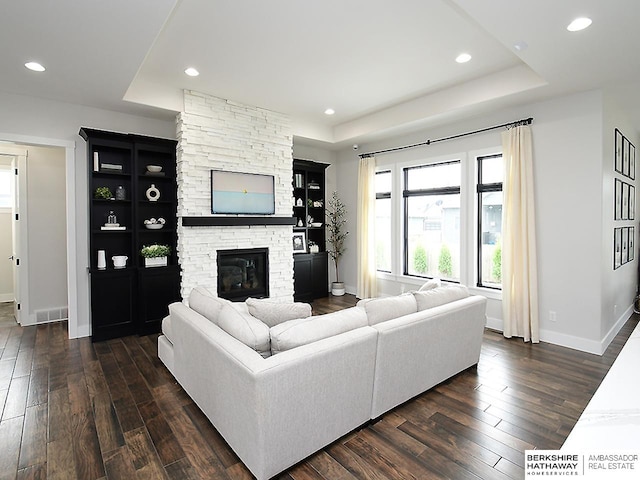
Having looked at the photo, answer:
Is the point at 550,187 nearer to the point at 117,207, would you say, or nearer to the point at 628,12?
the point at 628,12

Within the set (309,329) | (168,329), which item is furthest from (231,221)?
(309,329)

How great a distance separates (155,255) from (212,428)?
2848 mm

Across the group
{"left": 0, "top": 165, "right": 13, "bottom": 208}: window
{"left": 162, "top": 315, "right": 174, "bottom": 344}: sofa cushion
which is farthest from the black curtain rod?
{"left": 0, "top": 165, "right": 13, "bottom": 208}: window

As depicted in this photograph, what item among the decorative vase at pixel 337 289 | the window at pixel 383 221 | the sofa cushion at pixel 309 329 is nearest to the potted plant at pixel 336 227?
the decorative vase at pixel 337 289

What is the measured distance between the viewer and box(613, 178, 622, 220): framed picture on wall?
Result: 425cm

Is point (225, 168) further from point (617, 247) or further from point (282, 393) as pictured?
point (617, 247)

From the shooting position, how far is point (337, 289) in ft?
22.6

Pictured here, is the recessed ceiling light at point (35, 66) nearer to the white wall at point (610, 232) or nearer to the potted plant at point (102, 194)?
the potted plant at point (102, 194)

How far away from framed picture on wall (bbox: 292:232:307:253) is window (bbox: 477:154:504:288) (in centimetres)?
298

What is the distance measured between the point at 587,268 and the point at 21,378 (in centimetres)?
590

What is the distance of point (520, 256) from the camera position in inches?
169

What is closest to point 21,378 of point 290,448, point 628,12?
point 290,448

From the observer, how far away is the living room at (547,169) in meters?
3.82

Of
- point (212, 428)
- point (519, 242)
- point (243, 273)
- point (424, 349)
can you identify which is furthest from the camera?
point (243, 273)
